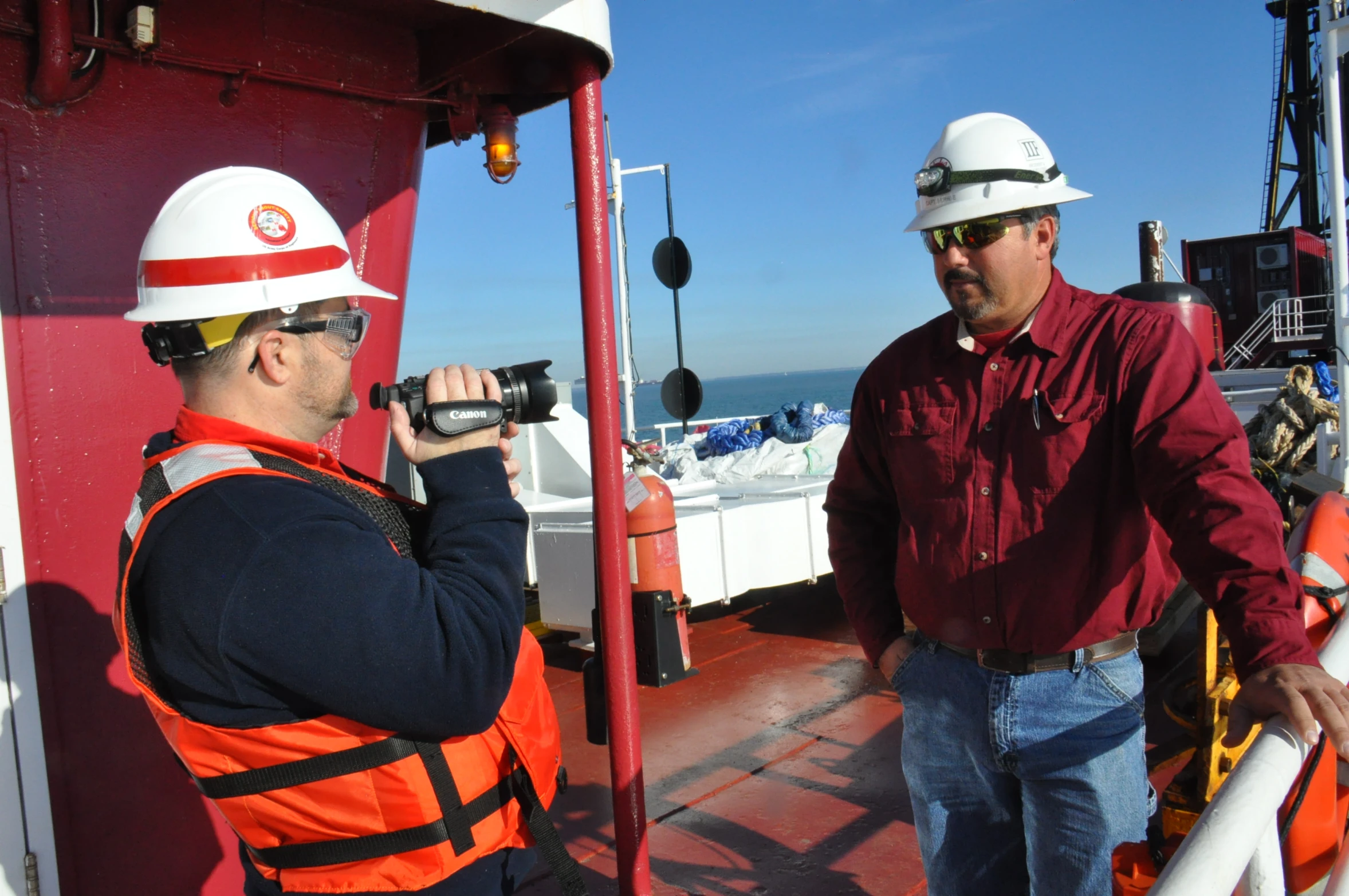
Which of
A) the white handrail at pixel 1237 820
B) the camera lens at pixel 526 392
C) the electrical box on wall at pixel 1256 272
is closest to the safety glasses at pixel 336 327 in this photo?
the camera lens at pixel 526 392

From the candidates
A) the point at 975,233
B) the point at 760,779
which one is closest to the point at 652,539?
the point at 760,779

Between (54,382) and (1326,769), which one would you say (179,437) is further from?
(1326,769)

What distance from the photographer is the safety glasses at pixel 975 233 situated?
7.47 ft

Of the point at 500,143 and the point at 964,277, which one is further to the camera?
the point at 500,143

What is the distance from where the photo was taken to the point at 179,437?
1603 millimetres

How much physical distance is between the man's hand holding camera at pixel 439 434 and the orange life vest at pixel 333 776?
0.13m

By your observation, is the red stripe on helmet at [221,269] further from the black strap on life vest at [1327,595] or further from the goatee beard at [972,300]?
the black strap on life vest at [1327,595]

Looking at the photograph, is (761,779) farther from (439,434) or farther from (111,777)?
(439,434)

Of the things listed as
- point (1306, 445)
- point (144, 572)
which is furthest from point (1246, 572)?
point (1306, 445)

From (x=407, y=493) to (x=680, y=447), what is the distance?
4251mm

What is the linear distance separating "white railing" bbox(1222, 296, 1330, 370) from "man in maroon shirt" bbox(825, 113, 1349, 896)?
23.0 m

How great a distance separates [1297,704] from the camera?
1534 millimetres

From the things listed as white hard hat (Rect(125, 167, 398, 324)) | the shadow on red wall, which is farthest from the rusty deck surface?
white hard hat (Rect(125, 167, 398, 324))

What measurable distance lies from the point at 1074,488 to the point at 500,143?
2.06 metres
